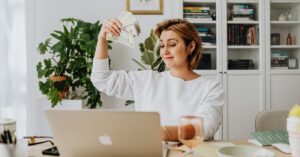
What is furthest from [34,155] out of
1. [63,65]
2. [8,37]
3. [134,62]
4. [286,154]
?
[134,62]

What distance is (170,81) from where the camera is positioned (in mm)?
1720

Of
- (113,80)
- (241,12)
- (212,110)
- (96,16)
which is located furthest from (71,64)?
(212,110)

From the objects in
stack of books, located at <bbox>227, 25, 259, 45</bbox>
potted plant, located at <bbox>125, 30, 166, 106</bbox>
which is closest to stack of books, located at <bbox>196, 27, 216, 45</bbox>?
stack of books, located at <bbox>227, 25, 259, 45</bbox>

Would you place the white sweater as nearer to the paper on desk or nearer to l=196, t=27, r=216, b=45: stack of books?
the paper on desk

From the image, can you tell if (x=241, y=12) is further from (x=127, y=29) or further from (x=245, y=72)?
(x=127, y=29)

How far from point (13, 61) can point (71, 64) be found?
710 mm

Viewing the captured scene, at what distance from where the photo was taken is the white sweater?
1.61 m

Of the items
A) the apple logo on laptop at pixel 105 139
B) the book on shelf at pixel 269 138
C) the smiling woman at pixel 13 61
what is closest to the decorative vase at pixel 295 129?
the book on shelf at pixel 269 138

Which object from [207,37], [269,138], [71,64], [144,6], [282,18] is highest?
[144,6]

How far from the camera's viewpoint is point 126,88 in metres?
1.80

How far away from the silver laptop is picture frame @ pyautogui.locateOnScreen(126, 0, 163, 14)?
274cm

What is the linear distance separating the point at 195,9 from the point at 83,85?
1430 mm

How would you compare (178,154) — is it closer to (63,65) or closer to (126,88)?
(126,88)

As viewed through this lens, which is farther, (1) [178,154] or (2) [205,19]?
(2) [205,19]
